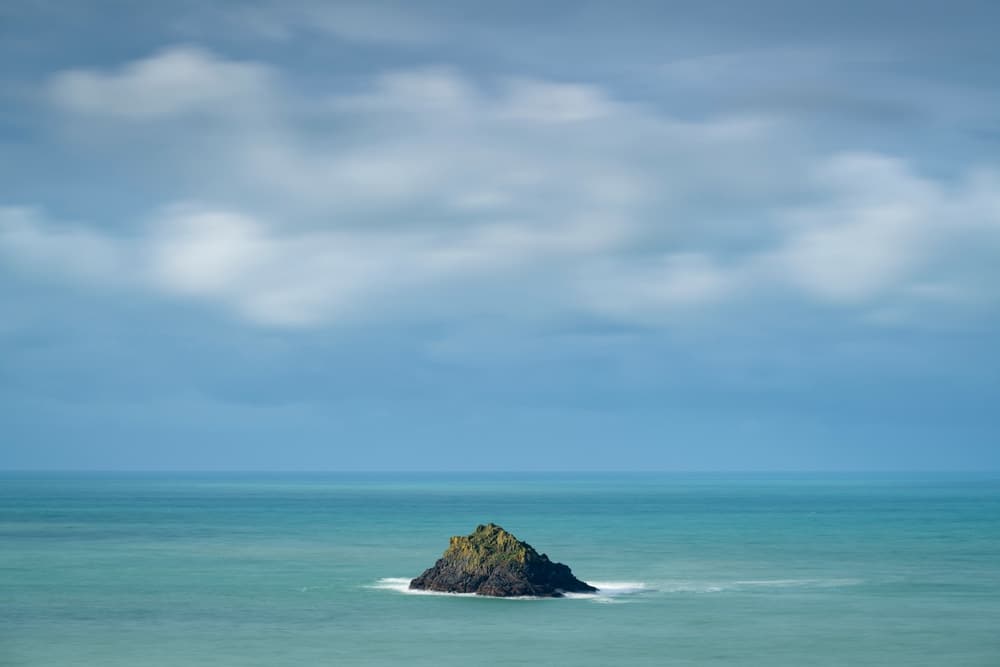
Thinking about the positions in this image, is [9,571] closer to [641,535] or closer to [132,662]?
[132,662]

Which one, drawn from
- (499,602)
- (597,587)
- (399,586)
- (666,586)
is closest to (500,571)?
(499,602)

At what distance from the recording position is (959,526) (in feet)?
475

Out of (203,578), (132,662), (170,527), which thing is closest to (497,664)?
(132,662)

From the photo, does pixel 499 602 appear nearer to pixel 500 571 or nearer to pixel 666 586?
pixel 500 571

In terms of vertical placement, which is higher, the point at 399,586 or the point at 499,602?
the point at 399,586

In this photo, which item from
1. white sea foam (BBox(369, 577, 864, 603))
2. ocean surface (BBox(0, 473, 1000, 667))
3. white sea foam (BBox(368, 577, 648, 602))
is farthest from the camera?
white sea foam (BBox(369, 577, 864, 603))

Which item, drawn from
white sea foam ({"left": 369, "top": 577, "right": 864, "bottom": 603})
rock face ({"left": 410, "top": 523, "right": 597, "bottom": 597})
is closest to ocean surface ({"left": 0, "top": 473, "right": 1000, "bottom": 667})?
white sea foam ({"left": 369, "top": 577, "right": 864, "bottom": 603})

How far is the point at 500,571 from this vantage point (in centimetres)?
7038


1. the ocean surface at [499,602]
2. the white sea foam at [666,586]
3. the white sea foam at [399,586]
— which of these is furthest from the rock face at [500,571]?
the ocean surface at [499,602]

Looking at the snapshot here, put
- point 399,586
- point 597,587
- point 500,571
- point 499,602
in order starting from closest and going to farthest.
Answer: point 499,602 → point 500,571 → point 597,587 → point 399,586

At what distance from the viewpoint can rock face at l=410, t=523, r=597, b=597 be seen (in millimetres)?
70188

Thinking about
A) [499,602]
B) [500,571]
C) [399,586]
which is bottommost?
[499,602]

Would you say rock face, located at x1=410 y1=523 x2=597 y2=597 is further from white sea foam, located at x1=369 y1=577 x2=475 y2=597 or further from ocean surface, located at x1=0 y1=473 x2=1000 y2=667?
ocean surface, located at x1=0 y1=473 x2=1000 y2=667

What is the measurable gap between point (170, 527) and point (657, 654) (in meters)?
95.1
